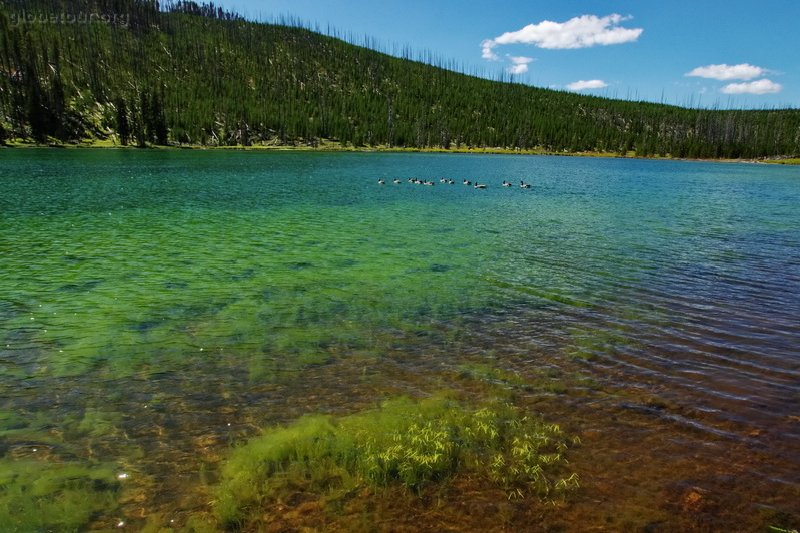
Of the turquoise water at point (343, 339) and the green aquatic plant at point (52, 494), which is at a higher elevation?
the turquoise water at point (343, 339)

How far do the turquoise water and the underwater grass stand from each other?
44 cm

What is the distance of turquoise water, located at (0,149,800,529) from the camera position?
26.6 ft

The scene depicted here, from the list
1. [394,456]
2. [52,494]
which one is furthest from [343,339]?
[52,494]

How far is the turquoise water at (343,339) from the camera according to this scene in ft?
26.6

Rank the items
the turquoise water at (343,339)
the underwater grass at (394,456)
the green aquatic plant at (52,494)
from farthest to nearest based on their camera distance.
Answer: the turquoise water at (343,339)
the underwater grass at (394,456)
the green aquatic plant at (52,494)

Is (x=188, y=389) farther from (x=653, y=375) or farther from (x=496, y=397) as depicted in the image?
(x=653, y=375)

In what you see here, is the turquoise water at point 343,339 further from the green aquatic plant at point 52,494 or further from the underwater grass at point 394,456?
the underwater grass at point 394,456

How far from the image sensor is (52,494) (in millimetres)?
7070

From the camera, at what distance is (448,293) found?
17.8 meters

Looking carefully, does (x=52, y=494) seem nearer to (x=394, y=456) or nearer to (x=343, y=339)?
(x=394, y=456)

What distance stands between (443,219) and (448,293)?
20381mm

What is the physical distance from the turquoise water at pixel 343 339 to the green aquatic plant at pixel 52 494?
0.04 m

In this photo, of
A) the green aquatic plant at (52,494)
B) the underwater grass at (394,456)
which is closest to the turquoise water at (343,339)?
the green aquatic plant at (52,494)

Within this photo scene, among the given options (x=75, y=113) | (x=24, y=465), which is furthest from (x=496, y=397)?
(x=75, y=113)
